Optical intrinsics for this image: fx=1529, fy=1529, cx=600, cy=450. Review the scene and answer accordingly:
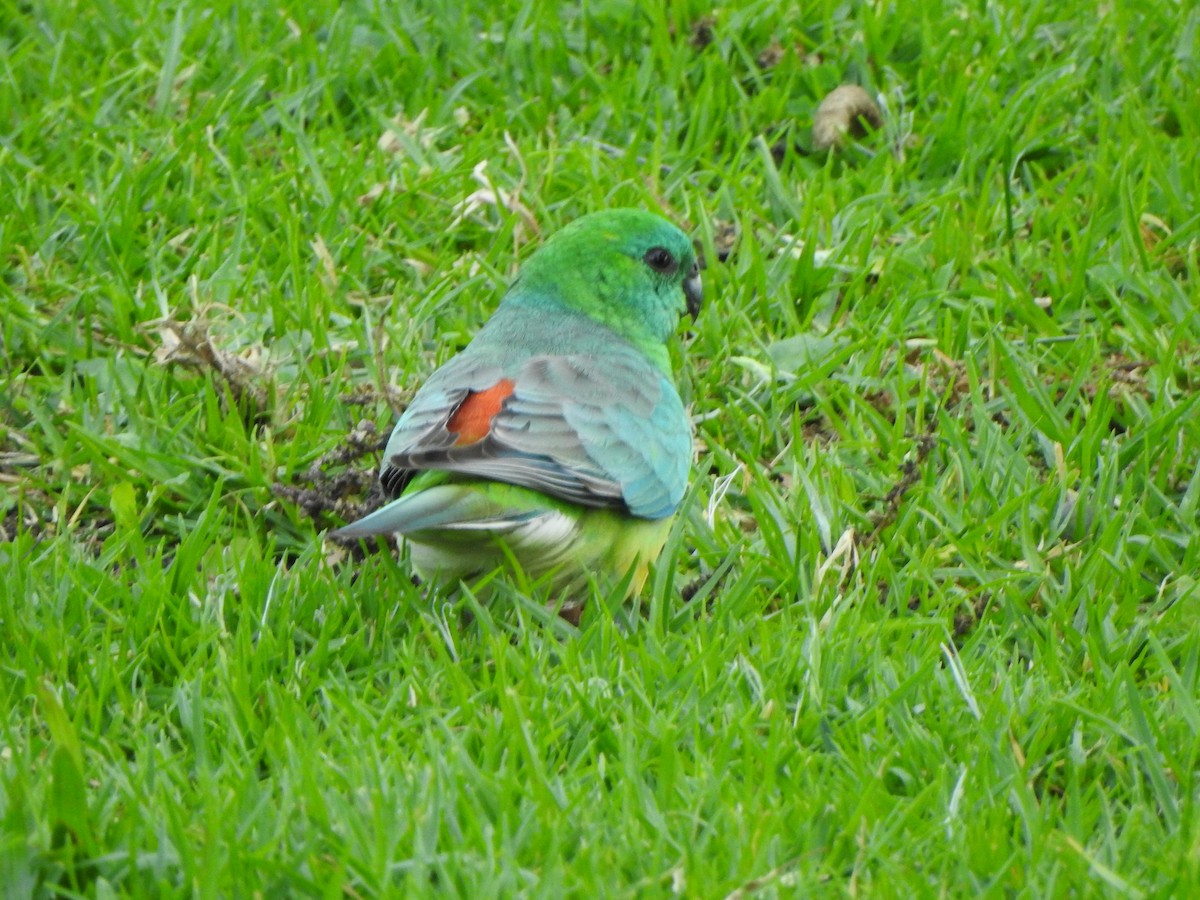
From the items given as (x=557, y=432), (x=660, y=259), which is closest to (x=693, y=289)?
(x=660, y=259)

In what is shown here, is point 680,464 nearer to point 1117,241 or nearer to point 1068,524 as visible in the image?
point 1068,524

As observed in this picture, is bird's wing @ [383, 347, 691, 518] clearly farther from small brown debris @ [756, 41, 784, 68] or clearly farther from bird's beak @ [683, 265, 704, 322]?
small brown debris @ [756, 41, 784, 68]

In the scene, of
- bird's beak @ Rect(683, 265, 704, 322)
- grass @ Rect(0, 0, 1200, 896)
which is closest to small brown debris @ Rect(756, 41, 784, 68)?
grass @ Rect(0, 0, 1200, 896)

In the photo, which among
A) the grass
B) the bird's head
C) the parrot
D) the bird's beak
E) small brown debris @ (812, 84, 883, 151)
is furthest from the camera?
small brown debris @ (812, 84, 883, 151)

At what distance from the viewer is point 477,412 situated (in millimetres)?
3574

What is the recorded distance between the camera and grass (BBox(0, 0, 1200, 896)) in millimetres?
2830

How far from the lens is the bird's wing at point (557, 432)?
11.1 ft

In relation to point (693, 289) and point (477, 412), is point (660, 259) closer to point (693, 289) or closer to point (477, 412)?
point (693, 289)

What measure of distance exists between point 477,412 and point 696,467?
0.88 m

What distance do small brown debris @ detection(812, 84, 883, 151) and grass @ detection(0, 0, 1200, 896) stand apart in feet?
0.27

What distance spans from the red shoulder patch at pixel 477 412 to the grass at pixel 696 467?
38 centimetres

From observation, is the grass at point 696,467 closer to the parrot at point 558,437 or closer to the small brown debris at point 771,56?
the small brown debris at point 771,56

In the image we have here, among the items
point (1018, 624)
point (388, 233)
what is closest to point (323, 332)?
point (388, 233)

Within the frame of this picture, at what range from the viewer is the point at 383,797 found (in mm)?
2811
